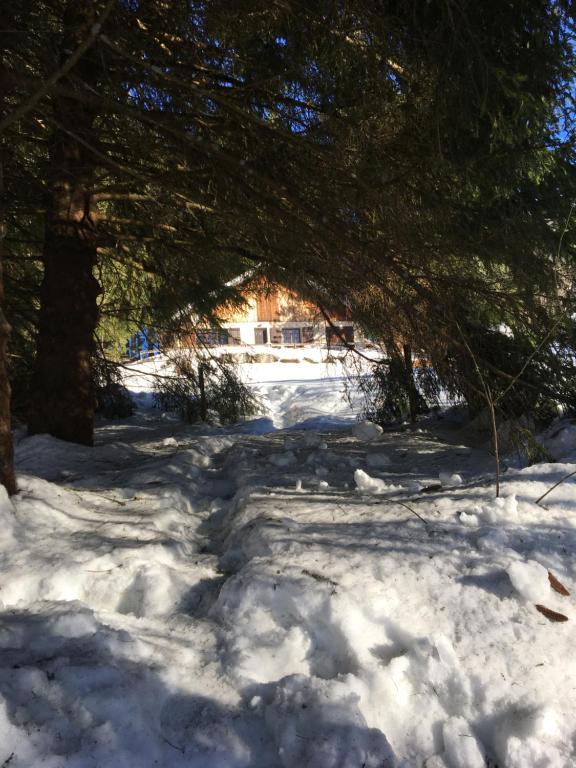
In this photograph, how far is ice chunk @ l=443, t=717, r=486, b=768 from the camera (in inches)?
62.3

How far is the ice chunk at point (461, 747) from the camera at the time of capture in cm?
158

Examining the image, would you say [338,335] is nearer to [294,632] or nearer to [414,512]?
[414,512]

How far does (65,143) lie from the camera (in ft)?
16.2

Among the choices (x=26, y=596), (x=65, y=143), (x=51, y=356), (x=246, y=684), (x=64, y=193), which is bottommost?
(x=246, y=684)

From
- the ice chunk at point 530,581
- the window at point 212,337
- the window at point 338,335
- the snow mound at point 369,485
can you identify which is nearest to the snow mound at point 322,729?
the ice chunk at point 530,581

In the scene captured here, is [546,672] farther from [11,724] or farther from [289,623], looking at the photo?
[11,724]

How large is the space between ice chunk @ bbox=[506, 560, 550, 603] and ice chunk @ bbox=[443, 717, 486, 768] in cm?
63

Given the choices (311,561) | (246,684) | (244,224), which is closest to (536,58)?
(244,224)

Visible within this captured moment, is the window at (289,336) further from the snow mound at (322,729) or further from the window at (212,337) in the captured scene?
the snow mound at (322,729)

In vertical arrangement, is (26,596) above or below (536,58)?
below

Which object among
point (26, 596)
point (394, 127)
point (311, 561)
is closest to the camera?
point (26, 596)

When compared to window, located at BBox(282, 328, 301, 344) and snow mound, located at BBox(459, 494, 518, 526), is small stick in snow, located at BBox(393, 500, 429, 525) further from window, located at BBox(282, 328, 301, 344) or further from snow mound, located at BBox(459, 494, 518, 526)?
window, located at BBox(282, 328, 301, 344)

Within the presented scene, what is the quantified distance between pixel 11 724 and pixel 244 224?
12.2 ft

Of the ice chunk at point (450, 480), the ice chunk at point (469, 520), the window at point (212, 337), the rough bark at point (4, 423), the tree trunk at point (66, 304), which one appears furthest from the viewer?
the window at point (212, 337)
